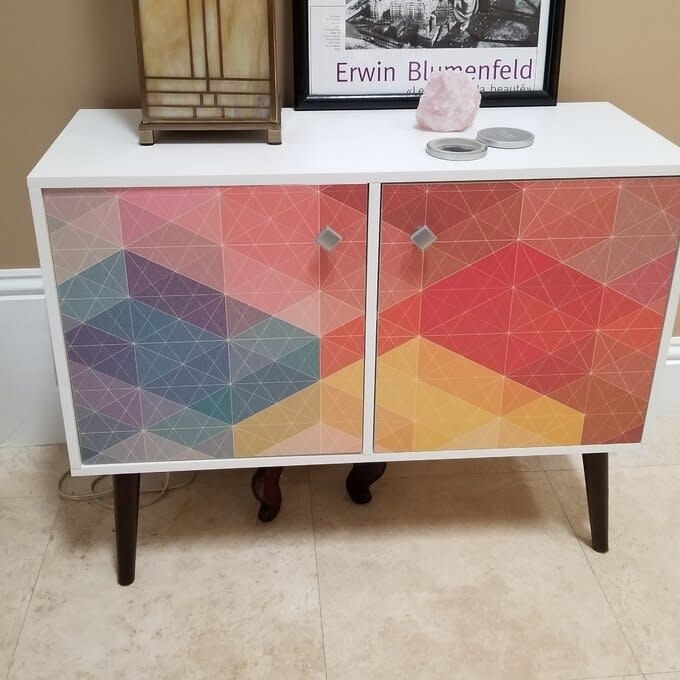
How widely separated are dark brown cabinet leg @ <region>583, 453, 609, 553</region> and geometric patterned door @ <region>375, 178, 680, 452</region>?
0.09 m

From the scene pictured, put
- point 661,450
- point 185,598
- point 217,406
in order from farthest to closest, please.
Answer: point 661,450, point 185,598, point 217,406

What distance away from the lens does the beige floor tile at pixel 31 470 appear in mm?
1716

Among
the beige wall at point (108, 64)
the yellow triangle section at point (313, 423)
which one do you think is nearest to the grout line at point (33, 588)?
the yellow triangle section at point (313, 423)

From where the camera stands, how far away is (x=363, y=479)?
1.67 m

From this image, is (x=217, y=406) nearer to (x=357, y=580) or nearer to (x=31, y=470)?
(x=357, y=580)

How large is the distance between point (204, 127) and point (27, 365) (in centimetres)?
68

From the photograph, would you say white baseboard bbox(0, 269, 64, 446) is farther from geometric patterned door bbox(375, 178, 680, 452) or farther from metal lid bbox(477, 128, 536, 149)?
metal lid bbox(477, 128, 536, 149)

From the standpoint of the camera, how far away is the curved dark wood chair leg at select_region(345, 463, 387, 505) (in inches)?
65.1

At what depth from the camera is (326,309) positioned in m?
1.31

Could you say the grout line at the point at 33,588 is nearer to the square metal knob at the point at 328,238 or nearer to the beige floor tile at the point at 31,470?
the beige floor tile at the point at 31,470

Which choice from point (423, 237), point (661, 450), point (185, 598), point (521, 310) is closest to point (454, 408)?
point (521, 310)

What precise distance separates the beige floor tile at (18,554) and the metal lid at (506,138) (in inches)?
39.5

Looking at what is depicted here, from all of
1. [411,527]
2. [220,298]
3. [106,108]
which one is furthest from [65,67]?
[411,527]

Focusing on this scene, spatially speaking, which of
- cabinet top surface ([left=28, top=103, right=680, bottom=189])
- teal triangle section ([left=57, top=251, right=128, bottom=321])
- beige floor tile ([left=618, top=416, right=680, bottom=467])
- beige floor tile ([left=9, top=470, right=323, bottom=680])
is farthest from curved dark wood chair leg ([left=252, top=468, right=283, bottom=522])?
beige floor tile ([left=618, top=416, right=680, bottom=467])
